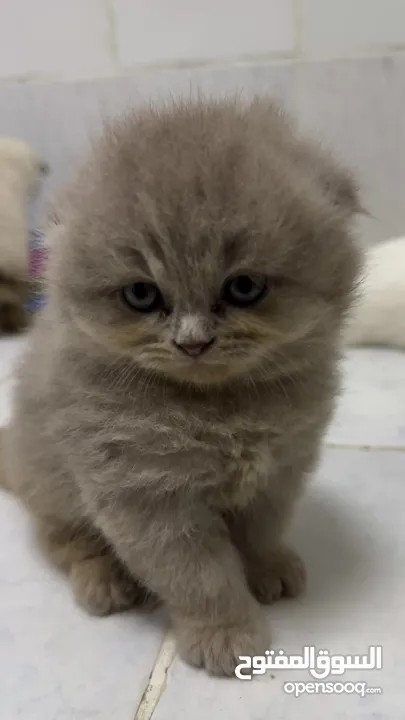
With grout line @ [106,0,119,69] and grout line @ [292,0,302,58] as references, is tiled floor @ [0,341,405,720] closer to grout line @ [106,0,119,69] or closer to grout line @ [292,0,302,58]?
grout line @ [292,0,302,58]

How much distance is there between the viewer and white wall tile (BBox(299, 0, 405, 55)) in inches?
54.5

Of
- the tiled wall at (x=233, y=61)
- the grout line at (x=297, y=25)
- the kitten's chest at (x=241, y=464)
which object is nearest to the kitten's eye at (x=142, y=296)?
the kitten's chest at (x=241, y=464)

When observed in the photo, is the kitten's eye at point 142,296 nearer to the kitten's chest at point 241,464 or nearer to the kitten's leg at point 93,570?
the kitten's chest at point 241,464

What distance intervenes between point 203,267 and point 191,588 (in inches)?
11.1

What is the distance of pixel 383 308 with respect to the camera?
4.37 ft

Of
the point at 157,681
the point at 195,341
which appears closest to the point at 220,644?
the point at 157,681

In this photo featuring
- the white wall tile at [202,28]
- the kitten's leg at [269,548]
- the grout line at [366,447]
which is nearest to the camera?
the kitten's leg at [269,548]

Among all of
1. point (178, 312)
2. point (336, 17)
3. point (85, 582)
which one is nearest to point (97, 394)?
point (178, 312)

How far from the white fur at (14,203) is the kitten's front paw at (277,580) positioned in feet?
3.07

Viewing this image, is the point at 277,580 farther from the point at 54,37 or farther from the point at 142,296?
the point at 54,37

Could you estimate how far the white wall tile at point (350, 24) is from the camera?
138cm

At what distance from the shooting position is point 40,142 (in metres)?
1.63

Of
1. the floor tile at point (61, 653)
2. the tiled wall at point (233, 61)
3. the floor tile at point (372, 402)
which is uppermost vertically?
the tiled wall at point (233, 61)

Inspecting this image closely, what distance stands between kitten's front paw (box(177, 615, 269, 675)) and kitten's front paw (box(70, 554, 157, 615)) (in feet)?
0.29
